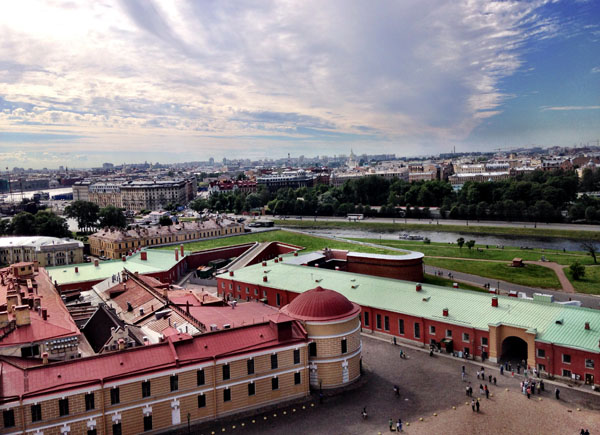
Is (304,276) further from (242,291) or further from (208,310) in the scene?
(208,310)

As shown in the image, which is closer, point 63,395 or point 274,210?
point 63,395

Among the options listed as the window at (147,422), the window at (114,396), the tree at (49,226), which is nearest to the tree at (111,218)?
the tree at (49,226)

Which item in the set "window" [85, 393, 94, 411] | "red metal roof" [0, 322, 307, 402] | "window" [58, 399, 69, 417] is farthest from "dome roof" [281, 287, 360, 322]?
"window" [58, 399, 69, 417]

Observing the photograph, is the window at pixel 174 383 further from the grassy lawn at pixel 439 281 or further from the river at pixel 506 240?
the river at pixel 506 240

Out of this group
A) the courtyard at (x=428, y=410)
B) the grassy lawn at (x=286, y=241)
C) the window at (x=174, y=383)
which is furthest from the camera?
the grassy lawn at (x=286, y=241)

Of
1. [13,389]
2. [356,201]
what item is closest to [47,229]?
[13,389]
